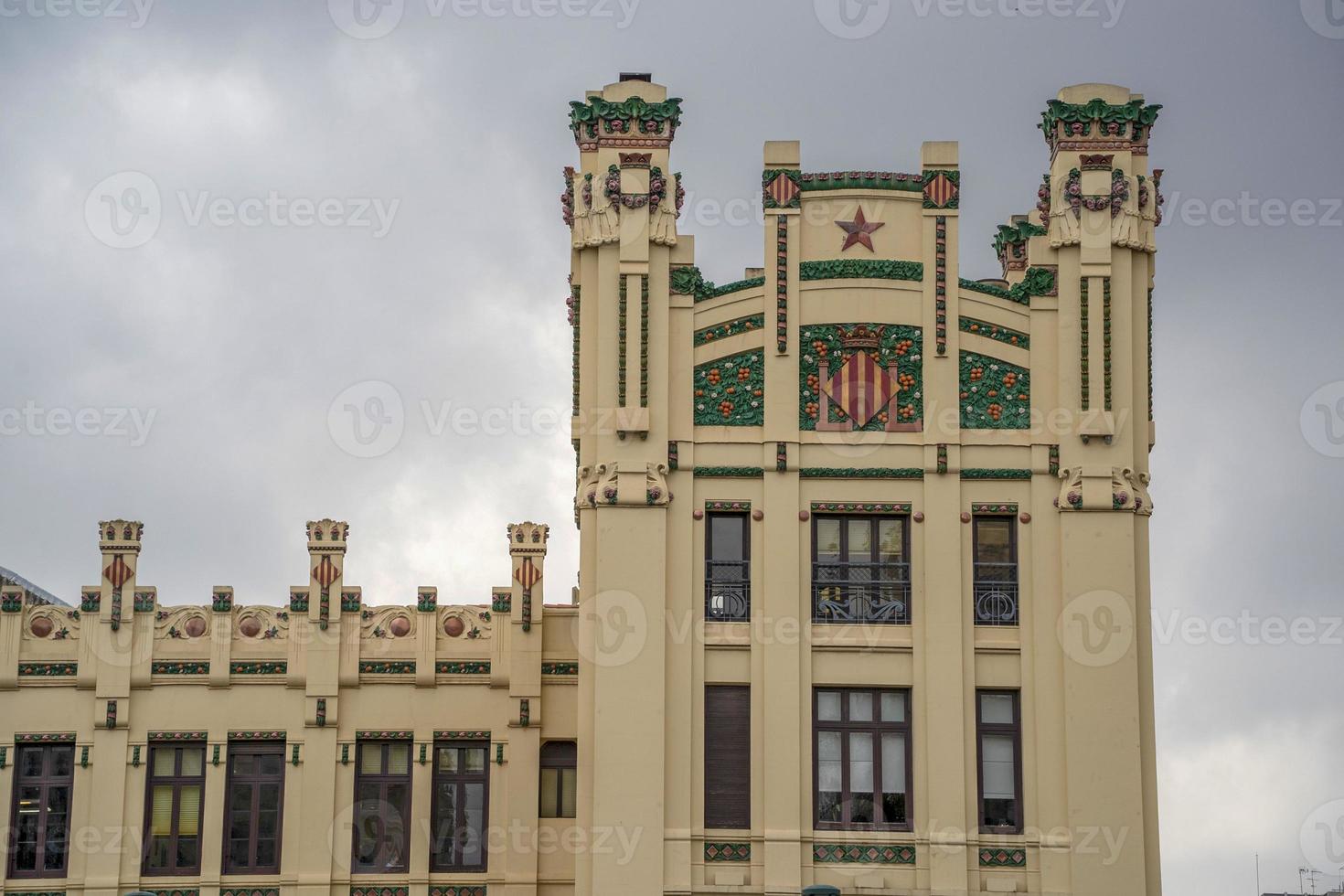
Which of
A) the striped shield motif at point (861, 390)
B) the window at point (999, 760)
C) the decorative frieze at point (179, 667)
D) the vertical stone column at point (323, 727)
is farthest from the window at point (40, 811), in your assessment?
the window at point (999, 760)

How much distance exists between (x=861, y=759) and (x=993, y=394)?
7056mm

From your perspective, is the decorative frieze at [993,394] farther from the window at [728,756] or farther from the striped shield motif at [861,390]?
the window at [728,756]

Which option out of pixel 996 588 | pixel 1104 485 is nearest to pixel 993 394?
pixel 1104 485

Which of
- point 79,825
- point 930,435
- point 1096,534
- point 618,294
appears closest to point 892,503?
point 930,435

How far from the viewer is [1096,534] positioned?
3616cm

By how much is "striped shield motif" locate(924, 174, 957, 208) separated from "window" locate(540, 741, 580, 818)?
13.1 metres

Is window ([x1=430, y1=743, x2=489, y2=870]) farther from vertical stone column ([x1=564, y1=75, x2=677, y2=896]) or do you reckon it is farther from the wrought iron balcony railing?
the wrought iron balcony railing

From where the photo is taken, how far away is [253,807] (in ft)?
133

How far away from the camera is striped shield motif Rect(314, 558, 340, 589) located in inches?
1622

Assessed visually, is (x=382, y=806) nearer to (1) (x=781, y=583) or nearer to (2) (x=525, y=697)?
(2) (x=525, y=697)

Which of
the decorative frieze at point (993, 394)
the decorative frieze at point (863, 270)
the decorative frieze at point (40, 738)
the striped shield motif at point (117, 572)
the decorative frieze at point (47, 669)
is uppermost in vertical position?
the decorative frieze at point (863, 270)

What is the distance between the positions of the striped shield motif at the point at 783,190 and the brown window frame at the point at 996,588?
22.4ft

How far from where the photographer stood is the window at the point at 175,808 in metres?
40.2

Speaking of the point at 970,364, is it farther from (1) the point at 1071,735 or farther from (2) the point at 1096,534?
(1) the point at 1071,735
